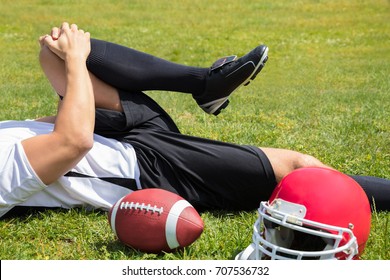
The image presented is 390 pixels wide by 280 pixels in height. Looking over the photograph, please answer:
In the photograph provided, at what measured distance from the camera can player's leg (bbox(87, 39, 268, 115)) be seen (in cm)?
421

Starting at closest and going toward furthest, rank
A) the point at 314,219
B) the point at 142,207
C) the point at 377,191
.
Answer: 1. the point at 314,219
2. the point at 142,207
3. the point at 377,191

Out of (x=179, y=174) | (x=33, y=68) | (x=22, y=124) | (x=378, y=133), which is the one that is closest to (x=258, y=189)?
(x=179, y=174)

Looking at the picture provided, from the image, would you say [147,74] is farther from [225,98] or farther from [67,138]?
[67,138]

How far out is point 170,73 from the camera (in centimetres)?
441

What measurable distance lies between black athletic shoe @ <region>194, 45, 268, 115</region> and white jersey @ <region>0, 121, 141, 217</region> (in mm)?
786

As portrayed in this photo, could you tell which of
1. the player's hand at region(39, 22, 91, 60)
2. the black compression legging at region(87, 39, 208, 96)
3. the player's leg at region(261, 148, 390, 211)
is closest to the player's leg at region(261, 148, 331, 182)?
the player's leg at region(261, 148, 390, 211)

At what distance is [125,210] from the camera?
3.46 meters

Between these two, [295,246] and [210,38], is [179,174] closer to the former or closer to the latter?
[295,246]

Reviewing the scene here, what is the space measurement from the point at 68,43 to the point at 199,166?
1.12 metres

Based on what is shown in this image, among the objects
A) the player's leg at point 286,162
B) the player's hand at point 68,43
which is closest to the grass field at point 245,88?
the player's leg at point 286,162

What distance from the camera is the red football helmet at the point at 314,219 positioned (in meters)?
2.90

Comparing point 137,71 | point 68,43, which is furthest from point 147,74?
point 68,43

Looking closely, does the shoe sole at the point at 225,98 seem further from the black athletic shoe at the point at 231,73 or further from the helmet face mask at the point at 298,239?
the helmet face mask at the point at 298,239

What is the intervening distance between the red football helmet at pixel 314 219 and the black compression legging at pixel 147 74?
3.24 feet
